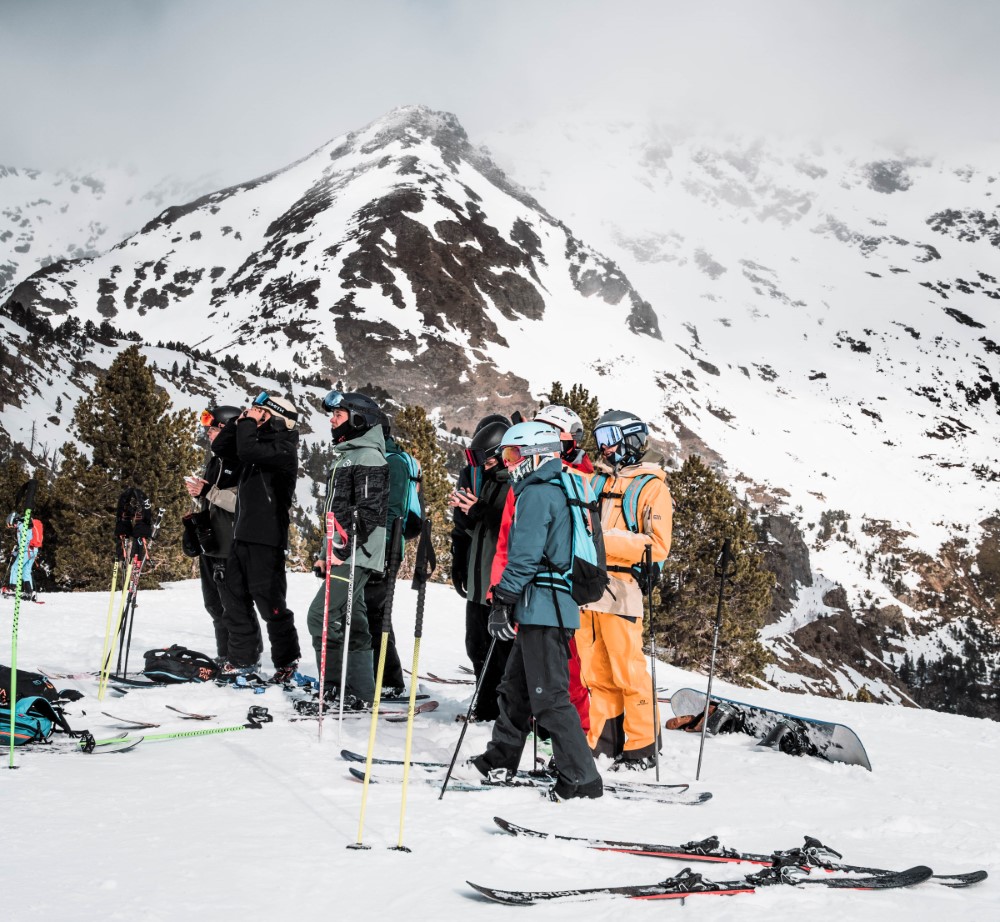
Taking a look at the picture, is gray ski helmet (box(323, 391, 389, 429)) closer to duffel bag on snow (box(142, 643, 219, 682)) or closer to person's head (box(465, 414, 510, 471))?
person's head (box(465, 414, 510, 471))

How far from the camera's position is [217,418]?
24.3 ft

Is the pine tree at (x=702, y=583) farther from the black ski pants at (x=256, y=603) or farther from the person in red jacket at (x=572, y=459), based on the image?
the person in red jacket at (x=572, y=459)

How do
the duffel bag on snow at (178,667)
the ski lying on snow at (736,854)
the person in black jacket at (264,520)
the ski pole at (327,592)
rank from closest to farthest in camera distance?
the ski lying on snow at (736,854), the ski pole at (327,592), the person in black jacket at (264,520), the duffel bag on snow at (178,667)

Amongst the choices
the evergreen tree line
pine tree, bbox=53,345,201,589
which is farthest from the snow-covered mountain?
pine tree, bbox=53,345,201,589

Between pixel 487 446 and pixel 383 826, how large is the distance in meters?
3.19

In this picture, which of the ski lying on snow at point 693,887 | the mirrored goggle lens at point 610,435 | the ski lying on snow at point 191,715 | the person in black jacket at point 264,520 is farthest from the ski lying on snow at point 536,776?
the person in black jacket at point 264,520

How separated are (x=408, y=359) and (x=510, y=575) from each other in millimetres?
111166

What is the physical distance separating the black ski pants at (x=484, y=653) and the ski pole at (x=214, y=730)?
1477 mm

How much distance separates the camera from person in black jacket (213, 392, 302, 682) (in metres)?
6.68

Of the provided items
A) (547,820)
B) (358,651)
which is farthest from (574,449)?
(547,820)

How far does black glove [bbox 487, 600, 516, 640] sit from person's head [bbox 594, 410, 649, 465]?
5.16 feet

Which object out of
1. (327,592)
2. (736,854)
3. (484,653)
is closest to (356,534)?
(327,592)

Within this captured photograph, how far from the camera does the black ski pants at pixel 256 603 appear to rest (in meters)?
6.70

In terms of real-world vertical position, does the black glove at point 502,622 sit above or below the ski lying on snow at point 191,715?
above
